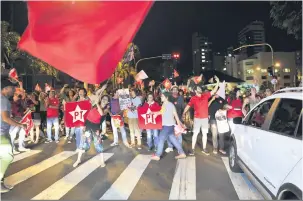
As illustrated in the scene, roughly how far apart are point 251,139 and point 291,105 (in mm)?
1101

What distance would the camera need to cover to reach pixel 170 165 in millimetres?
7578

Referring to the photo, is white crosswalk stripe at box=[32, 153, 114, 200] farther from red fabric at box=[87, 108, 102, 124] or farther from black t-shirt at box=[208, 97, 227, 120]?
black t-shirt at box=[208, 97, 227, 120]

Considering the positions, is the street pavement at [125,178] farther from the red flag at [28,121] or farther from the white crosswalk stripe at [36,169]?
the red flag at [28,121]

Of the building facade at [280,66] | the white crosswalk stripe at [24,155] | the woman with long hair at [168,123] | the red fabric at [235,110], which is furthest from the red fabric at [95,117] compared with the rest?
the building facade at [280,66]

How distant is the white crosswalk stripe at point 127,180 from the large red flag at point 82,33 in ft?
10.2

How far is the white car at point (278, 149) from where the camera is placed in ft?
11.3

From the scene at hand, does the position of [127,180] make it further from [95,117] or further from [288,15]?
[288,15]

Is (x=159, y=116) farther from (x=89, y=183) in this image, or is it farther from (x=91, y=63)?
(x=91, y=63)

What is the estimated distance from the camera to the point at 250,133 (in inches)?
216

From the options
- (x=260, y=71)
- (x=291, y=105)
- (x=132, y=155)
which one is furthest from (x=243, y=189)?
(x=260, y=71)

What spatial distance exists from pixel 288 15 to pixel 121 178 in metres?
5.22

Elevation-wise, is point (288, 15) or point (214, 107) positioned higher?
point (288, 15)

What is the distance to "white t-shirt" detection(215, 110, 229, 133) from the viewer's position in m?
8.77

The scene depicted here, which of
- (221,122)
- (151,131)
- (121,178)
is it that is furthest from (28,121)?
(221,122)
